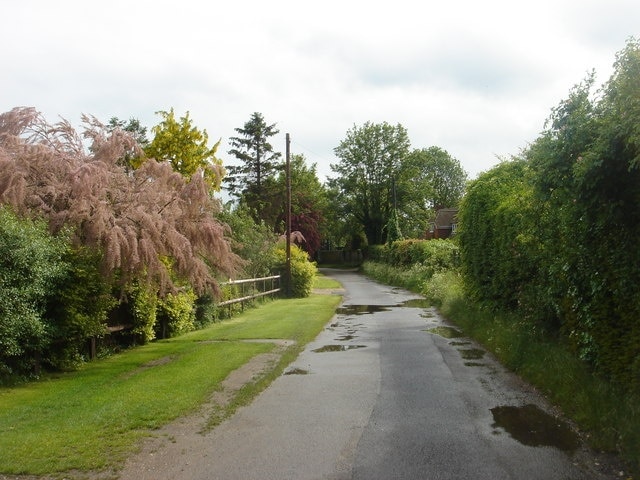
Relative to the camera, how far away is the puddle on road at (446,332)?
618 inches

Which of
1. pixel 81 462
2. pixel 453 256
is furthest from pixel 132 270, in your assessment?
pixel 453 256

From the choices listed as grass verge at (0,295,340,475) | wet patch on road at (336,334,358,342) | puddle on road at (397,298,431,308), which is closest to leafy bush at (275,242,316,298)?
puddle on road at (397,298,431,308)

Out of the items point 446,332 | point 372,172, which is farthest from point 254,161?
point 446,332

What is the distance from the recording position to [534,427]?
23.5 ft

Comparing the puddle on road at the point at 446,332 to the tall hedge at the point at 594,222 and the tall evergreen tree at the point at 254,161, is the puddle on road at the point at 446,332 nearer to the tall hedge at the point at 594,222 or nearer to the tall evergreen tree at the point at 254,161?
the tall hedge at the point at 594,222

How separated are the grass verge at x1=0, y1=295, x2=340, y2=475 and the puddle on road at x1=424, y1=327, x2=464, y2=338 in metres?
3.51

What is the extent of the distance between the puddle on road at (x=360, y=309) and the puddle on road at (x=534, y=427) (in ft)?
48.0

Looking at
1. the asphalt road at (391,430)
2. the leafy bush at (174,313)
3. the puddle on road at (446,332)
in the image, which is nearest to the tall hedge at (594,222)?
the asphalt road at (391,430)

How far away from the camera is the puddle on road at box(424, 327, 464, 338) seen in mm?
15703

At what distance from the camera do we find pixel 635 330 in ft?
21.8

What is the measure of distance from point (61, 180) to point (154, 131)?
14.7m

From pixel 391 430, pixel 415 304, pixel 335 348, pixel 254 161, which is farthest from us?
pixel 254 161

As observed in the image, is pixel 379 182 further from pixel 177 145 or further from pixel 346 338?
pixel 346 338

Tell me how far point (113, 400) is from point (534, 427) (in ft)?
18.5
